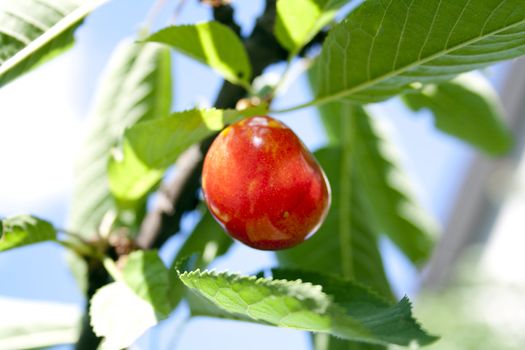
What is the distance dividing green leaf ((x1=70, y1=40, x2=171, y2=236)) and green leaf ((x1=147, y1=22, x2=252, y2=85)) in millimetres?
311

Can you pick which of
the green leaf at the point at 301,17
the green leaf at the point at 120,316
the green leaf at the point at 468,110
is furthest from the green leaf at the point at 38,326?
the green leaf at the point at 468,110

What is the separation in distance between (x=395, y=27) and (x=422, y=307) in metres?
4.36

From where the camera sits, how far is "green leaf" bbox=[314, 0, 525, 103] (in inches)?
21.3

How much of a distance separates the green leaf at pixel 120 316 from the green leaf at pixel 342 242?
1.30 feet

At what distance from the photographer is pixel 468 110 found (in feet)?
3.84

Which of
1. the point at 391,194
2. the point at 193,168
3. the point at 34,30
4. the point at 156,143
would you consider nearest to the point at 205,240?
the point at 193,168

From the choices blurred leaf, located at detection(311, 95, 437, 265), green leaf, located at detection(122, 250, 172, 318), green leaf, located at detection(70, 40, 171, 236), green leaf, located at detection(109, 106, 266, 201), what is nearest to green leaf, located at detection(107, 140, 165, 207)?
green leaf, located at detection(109, 106, 266, 201)

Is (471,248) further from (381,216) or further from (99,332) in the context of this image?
(99,332)

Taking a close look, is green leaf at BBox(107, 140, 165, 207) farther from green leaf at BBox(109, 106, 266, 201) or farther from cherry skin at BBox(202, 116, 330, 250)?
cherry skin at BBox(202, 116, 330, 250)

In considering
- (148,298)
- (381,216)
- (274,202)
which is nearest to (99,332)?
(148,298)

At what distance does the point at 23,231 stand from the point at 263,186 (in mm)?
246

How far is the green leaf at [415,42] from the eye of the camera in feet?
1.78

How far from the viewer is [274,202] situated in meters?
0.55

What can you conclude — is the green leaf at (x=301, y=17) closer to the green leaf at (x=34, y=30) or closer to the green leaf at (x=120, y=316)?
the green leaf at (x=34, y=30)
